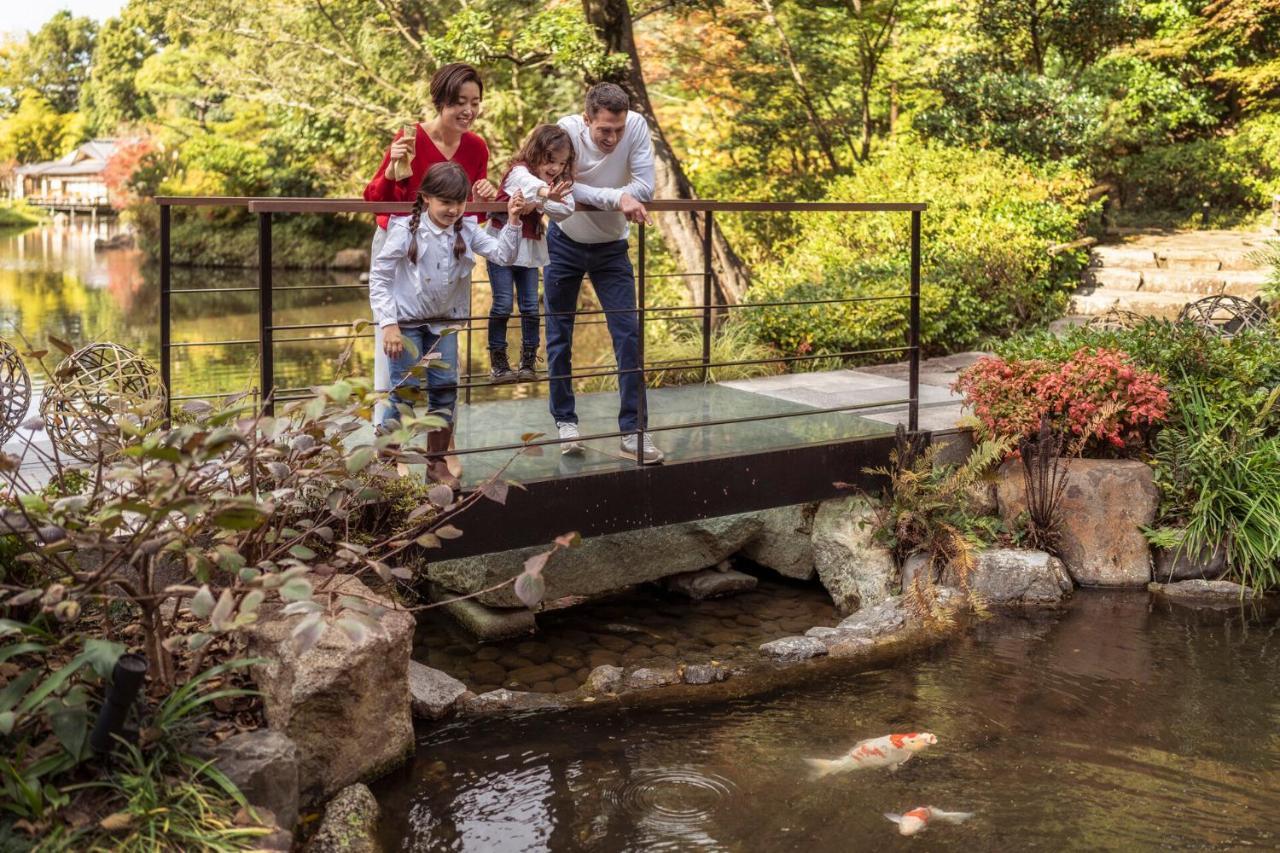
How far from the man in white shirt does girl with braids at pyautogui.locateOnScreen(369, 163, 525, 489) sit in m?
0.36

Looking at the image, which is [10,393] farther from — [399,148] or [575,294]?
[575,294]

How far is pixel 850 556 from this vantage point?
6359mm

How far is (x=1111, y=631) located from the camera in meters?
5.83

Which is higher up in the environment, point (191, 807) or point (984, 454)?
point (984, 454)

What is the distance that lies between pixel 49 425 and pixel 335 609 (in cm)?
183

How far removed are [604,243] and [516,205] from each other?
587 mm

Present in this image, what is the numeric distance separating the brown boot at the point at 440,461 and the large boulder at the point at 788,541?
2165 millimetres

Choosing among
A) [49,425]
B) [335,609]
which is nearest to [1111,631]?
[335,609]

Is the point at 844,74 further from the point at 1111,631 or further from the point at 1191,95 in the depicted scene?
the point at 1111,631

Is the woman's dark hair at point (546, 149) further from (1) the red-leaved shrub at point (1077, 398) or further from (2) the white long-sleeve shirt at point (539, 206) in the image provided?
(1) the red-leaved shrub at point (1077, 398)

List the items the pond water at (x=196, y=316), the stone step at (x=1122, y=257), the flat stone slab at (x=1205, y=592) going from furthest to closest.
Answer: the pond water at (x=196, y=316), the stone step at (x=1122, y=257), the flat stone slab at (x=1205, y=592)

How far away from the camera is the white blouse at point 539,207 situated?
5031 mm

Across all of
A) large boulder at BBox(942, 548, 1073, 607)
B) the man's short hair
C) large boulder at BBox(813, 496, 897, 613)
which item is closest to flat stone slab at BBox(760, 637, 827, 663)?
large boulder at BBox(813, 496, 897, 613)

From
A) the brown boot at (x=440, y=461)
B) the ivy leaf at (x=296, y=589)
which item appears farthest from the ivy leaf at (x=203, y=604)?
the brown boot at (x=440, y=461)
